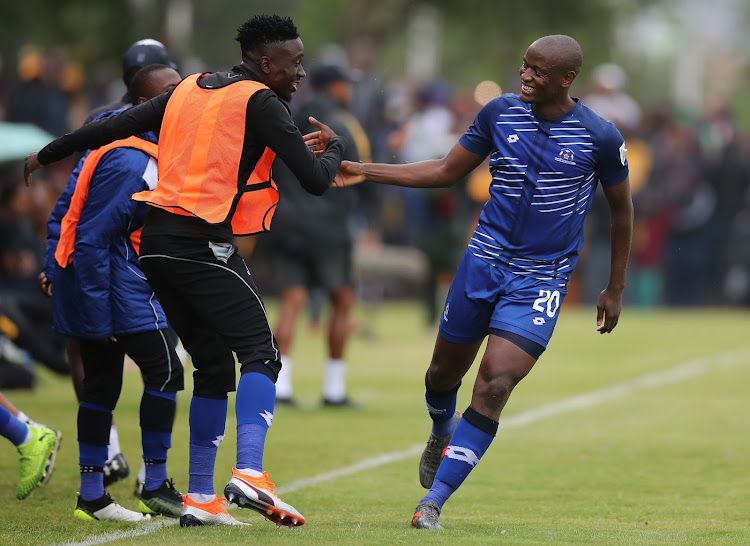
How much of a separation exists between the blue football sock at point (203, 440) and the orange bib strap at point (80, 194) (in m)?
1.14

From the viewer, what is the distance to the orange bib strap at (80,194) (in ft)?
22.2

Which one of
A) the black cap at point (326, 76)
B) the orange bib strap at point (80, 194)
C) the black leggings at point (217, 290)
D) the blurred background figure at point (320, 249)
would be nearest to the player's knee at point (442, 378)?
the black leggings at point (217, 290)

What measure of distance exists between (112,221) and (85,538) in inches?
62.7

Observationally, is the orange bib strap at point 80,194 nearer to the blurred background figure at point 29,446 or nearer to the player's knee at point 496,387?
the blurred background figure at point 29,446

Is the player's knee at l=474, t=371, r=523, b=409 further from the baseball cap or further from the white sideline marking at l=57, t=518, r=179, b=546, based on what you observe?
the baseball cap

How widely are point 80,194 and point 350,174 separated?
139cm

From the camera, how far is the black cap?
11.8 metres

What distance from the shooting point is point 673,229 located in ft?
79.4

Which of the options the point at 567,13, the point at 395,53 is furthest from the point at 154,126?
the point at 395,53

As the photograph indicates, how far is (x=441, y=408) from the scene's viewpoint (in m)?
7.17

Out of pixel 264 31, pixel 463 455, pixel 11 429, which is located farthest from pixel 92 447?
pixel 264 31

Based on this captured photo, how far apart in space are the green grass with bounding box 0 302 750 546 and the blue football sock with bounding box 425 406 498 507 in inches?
8.7

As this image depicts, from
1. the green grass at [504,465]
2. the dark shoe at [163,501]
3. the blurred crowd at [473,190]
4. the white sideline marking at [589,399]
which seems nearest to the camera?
the green grass at [504,465]

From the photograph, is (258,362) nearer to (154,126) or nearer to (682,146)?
(154,126)
